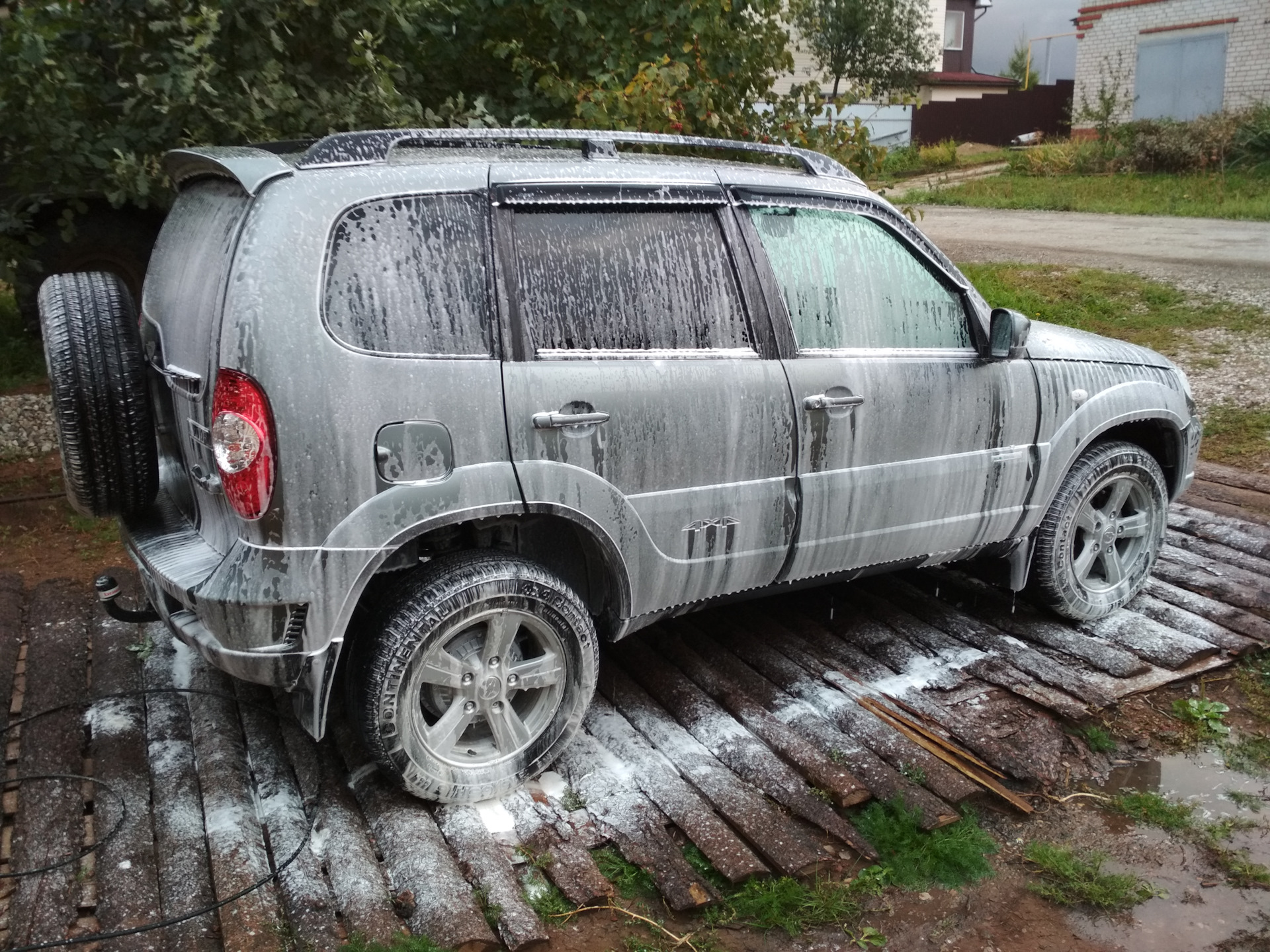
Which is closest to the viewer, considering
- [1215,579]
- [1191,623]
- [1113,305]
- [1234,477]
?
[1191,623]

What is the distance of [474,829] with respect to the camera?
3.22 meters

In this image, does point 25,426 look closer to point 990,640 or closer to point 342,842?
point 342,842

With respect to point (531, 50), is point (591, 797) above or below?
below

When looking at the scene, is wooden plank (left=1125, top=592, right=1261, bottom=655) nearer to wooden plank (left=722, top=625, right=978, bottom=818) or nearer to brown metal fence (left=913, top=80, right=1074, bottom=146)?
wooden plank (left=722, top=625, right=978, bottom=818)

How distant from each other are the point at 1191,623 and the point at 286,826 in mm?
3611

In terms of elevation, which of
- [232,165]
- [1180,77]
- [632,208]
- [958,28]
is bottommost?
[632,208]

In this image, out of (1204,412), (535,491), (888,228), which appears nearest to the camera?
(535,491)

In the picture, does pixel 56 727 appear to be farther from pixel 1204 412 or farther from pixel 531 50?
pixel 1204 412

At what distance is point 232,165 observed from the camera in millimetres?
2975

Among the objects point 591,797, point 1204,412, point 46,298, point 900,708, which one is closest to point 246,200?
point 46,298

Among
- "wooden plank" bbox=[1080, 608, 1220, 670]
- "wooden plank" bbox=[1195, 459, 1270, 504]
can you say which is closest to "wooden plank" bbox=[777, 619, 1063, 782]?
"wooden plank" bbox=[1080, 608, 1220, 670]

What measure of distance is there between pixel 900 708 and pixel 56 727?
9.42 ft

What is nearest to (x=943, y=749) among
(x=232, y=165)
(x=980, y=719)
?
(x=980, y=719)

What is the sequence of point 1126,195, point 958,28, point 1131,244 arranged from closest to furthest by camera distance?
point 1131,244
point 1126,195
point 958,28
